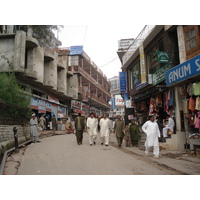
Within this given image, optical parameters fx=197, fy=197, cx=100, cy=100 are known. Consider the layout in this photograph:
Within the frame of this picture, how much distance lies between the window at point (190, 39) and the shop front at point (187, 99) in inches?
54.1

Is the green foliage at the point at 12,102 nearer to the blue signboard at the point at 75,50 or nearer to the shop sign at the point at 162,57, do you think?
the shop sign at the point at 162,57

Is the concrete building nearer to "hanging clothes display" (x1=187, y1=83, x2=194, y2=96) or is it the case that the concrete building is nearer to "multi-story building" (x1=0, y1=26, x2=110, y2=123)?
"multi-story building" (x1=0, y1=26, x2=110, y2=123)

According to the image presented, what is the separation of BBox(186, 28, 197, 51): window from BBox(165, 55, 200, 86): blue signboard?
4.59ft

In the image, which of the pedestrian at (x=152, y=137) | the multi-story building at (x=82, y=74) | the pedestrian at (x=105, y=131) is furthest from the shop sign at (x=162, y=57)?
the multi-story building at (x=82, y=74)

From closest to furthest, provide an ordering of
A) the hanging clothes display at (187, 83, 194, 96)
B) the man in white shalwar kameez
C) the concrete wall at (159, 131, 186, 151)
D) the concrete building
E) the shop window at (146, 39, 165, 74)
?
the hanging clothes display at (187, 83, 194, 96) < the concrete wall at (159, 131, 186, 151) < the man in white shalwar kameez < the shop window at (146, 39, 165, 74) < the concrete building

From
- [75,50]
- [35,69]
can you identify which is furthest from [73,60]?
[35,69]

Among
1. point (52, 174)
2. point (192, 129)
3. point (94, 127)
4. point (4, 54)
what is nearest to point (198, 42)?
point (192, 129)

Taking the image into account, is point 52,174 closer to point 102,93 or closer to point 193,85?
point 193,85

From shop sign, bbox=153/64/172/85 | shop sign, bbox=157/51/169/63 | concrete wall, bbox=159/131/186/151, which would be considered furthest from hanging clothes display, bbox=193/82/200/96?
shop sign, bbox=157/51/169/63

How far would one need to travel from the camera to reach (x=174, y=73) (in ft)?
29.1

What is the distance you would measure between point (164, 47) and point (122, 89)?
8286mm

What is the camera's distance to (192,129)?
891cm

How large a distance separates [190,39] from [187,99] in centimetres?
282

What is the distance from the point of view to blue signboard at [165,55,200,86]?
24.2 feet
